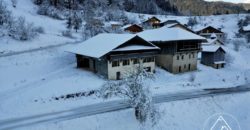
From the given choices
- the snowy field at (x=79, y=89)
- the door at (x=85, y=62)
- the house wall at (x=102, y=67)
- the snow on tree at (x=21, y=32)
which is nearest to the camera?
the snowy field at (x=79, y=89)

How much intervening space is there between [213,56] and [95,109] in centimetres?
3321

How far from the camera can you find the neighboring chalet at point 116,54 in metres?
40.3

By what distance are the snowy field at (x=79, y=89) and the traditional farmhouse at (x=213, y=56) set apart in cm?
169

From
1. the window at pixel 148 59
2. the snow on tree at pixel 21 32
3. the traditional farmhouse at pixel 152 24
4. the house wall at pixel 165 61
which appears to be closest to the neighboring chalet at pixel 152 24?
the traditional farmhouse at pixel 152 24

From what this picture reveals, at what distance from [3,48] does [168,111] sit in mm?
35435

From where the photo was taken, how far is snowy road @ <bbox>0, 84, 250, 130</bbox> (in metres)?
25.9

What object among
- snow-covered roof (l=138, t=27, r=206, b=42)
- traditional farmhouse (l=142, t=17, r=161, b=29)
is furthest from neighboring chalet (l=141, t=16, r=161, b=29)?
snow-covered roof (l=138, t=27, r=206, b=42)

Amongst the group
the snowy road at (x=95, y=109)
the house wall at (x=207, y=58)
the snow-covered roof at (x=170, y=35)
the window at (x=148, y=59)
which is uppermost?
the snow-covered roof at (x=170, y=35)

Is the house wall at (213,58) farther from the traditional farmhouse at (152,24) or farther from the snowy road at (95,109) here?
the traditional farmhouse at (152,24)

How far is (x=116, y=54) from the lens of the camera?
40281 millimetres

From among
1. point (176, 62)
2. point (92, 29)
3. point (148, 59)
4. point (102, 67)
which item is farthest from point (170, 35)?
point (92, 29)

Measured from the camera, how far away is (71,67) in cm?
4681

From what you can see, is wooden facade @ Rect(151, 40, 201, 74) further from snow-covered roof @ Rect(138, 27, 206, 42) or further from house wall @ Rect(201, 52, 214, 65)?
house wall @ Rect(201, 52, 214, 65)

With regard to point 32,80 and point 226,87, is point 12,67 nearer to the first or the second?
point 32,80
